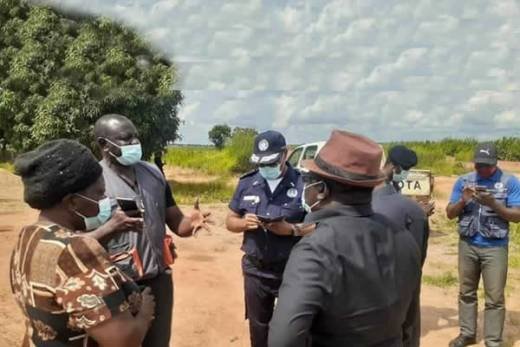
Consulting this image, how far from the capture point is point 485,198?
231 inches

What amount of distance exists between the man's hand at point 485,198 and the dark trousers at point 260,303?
222 cm

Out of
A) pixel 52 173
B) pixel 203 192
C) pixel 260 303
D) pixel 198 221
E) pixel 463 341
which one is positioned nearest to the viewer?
pixel 52 173

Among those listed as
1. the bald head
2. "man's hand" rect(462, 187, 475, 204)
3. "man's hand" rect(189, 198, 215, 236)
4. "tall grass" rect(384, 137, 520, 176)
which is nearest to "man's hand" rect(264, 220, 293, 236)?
"man's hand" rect(189, 198, 215, 236)

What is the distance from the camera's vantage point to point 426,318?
7531mm

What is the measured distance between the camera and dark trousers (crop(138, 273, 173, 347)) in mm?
3775

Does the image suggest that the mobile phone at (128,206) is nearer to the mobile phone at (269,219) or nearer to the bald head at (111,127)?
the bald head at (111,127)

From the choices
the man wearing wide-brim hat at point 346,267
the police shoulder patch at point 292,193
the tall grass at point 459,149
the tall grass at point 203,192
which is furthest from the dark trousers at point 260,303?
the tall grass at point 459,149

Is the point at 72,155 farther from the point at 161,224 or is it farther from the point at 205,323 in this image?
the point at 205,323

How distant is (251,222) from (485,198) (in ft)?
7.82

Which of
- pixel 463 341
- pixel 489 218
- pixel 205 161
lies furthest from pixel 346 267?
pixel 205 161

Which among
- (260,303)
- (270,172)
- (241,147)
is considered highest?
(270,172)

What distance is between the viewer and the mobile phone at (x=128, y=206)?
3.69 meters

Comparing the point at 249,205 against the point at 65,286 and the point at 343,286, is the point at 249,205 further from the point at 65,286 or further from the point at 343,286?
the point at 65,286

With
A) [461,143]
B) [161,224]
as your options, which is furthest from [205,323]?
[461,143]
